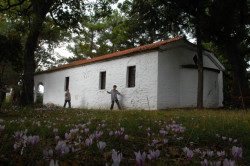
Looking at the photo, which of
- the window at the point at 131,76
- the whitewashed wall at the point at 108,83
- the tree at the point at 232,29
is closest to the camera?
the tree at the point at 232,29

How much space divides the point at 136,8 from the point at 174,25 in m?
3.14

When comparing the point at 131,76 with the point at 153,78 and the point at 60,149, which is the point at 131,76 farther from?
the point at 60,149

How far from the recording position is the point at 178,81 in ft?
44.4

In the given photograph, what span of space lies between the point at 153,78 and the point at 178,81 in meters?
2.27

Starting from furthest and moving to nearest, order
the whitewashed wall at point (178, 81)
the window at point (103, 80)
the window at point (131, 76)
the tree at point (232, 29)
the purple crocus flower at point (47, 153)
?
the window at point (103, 80) → the window at point (131, 76) → the whitewashed wall at point (178, 81) → the tree at point (232, 29) → the purple crocus flower at point (47, 153)

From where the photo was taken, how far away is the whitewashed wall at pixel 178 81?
12.6 meters

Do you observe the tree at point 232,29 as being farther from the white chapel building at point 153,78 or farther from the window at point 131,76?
the window at point 131,76

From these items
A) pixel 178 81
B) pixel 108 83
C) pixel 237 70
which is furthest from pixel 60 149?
pixel 108 83

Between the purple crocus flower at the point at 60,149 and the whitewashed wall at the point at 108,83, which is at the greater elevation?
the whitewashed wall at the point at 108,83

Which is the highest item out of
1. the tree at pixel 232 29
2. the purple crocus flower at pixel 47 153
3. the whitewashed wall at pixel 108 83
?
the tree at pixel 232 29

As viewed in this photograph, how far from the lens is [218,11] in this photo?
10414 millimetres

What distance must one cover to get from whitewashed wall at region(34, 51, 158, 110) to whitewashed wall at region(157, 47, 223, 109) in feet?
1.98

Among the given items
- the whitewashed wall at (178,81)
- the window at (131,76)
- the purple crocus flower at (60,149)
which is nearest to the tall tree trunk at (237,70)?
the whitewashed wall at (178,81)

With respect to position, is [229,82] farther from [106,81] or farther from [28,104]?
[28,104]
